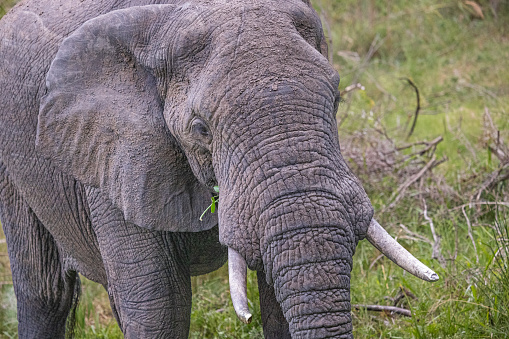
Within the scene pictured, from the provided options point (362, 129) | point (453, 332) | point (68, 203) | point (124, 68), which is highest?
point (124, 68)

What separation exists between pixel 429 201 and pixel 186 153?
3.05 metres

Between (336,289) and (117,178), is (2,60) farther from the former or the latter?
(336,289)

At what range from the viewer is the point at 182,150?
257 centimetres

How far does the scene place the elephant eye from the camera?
2.37 m

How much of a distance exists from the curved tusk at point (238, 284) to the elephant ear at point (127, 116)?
395 millimetres

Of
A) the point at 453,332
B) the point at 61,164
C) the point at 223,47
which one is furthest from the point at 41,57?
the point at 453,332

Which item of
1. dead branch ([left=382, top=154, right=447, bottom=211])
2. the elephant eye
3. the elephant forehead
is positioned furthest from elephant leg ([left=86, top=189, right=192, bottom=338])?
dead branch ([left=382, top=154, right=447, bottom=211])

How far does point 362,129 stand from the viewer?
584cm

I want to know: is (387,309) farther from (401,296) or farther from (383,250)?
(383,250)

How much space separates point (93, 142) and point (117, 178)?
6.6 inches

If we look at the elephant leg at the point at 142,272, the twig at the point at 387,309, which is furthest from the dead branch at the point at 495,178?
the elephant leg at the point at 142,272

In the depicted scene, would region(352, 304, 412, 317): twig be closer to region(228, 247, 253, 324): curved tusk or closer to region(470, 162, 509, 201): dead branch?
region(470, 162, 509, 201): dead branch

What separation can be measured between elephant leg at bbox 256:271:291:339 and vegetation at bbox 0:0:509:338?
0.68m

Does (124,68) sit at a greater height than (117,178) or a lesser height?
greater
